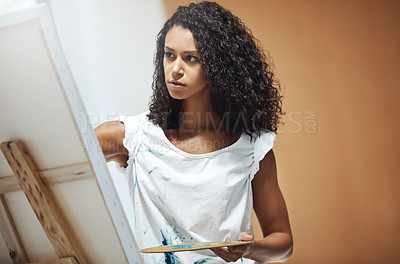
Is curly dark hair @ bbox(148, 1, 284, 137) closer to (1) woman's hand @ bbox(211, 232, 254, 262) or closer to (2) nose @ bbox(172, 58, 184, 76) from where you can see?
(2) nose @ bbox(172, 58, 184, 76)

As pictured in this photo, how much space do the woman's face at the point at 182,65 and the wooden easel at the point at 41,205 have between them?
508mm

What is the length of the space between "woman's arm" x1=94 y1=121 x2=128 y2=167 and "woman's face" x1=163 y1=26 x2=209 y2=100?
0.62 feet

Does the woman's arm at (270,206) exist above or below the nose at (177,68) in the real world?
below

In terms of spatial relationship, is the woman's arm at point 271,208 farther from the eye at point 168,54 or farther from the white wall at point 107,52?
the white wall at point 107,52

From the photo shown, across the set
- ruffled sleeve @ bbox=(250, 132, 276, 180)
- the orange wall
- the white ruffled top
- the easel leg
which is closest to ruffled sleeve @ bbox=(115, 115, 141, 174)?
the white ruffled top

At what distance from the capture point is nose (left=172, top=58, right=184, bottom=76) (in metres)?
1.24

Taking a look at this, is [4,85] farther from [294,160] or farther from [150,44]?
[294,160]

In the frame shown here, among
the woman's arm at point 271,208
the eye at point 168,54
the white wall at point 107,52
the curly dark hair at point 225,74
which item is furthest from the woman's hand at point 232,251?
the white wall at point 107,52

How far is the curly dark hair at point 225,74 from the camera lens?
1282mm

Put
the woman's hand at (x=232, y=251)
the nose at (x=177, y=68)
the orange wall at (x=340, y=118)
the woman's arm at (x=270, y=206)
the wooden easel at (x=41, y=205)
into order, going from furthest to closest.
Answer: the orange wall at (x=340, y=118)
the woman's arm at (x=270, y=206)
the nose at (x=177, y=68)
the woman's hand at (x=232, y=251)
the wooden easel at (x=41, y=205)

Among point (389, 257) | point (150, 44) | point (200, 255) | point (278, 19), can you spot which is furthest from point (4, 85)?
point (389, 257)

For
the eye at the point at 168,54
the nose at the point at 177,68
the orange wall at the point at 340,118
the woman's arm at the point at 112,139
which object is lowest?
the orange wall at the point at 340,118

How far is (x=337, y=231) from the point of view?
2297mm

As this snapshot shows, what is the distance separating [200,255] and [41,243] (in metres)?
0.49
